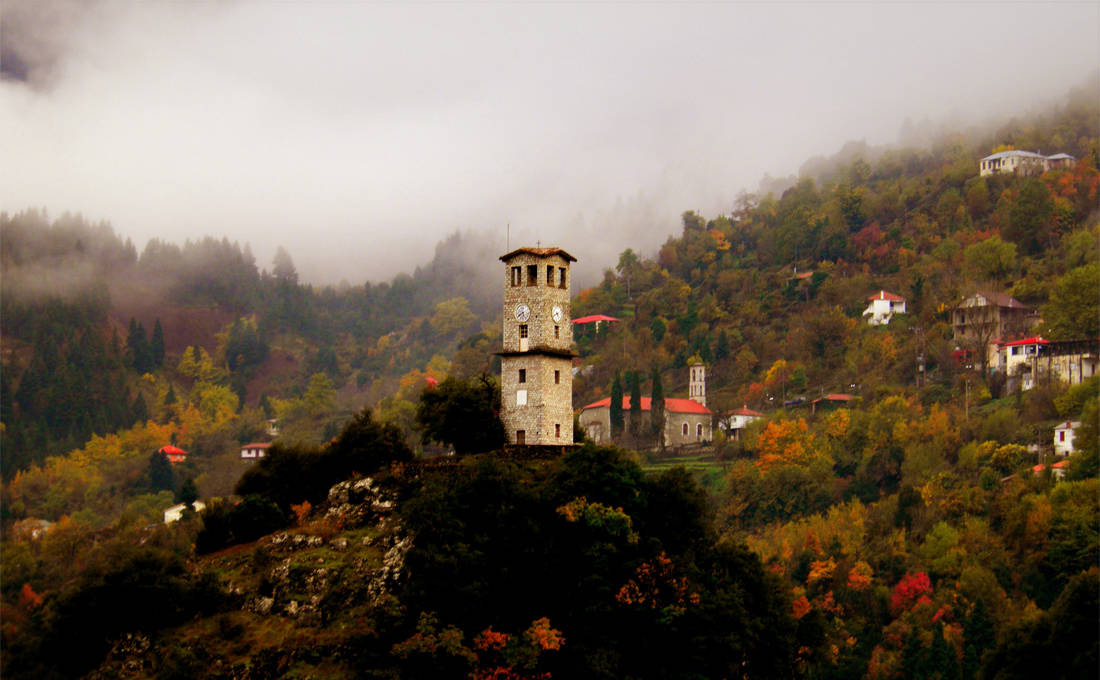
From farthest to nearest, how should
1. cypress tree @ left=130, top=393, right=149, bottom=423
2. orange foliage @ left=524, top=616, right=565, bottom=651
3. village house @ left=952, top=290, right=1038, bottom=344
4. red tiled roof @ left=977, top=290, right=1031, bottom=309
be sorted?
cypress tree @ left=130, top=393, right=149, bottom=423
red tiled roof @ left=977, top=290, right=1031, bottom=309
village house @ left=952, top=290, right=1038, bottom=344
orange foliage @ left=524, top=616, right=565, bottom=651

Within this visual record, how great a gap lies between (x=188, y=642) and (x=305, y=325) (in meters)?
129

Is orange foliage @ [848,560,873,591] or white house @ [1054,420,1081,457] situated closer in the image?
orange foliage @ [848,560,873,591]

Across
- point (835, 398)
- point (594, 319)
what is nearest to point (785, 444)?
point (835, 398)

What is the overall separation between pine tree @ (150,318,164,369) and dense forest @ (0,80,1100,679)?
0.85m

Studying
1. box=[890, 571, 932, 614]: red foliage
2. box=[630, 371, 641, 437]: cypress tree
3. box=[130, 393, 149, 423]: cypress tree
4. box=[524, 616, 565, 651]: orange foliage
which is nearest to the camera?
box=[524, 616, 565, 651]: orange foliage

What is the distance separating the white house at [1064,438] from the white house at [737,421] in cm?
2431

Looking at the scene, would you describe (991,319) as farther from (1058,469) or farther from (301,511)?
(301,511)

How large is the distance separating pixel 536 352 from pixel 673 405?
58.6 m

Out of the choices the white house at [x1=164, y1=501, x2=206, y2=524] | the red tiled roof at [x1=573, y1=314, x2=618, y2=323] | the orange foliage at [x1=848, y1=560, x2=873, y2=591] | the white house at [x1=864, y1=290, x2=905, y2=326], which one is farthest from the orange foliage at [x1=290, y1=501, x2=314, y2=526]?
the red tiled roof at [x1=573, y1=314, x2=618, y2=323]

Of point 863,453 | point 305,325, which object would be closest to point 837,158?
point 305,325

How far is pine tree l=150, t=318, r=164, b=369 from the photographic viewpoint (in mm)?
141625

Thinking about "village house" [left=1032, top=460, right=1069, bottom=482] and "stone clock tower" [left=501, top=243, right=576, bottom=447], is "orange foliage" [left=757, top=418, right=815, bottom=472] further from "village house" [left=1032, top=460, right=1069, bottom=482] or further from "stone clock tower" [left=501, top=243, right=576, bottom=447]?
"stone clock tower" [left=501, top=243, right=576, bottom=447]

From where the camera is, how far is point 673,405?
108 m

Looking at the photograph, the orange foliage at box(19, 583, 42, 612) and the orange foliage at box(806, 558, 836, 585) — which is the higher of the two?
the orange foliage at box(806, 558, 836, 585)
